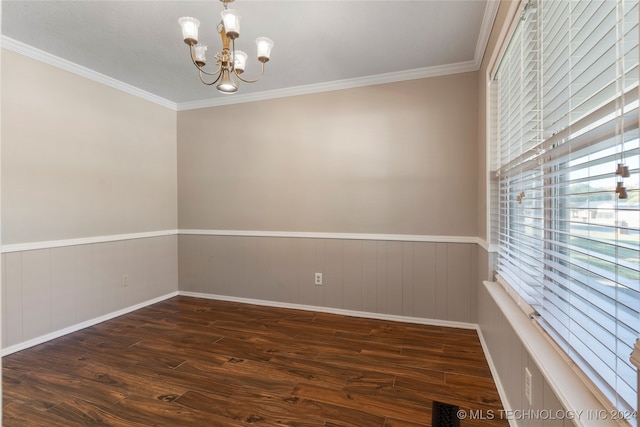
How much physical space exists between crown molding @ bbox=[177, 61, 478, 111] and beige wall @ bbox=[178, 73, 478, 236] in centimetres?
6

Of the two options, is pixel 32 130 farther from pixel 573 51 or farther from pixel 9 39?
pixel 573 51

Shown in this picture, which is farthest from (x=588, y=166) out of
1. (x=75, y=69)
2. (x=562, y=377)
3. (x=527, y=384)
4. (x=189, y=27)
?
(x=75, y=69)

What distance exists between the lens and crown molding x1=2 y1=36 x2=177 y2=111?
249 cm

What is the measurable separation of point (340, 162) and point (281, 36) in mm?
1297

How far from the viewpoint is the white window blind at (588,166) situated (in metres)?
0.83

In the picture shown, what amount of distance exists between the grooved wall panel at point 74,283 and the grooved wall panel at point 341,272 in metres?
0.48

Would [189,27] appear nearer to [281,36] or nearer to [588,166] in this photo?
[281,36]

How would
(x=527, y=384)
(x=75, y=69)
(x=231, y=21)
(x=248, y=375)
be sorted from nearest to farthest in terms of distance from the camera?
(x=527, y=384), (x=231, y=21), (x=248, y=375), (x=75, y=69)

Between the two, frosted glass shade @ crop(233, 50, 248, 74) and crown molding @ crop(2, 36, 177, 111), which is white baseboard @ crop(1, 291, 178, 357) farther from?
frosted glass shade @ crop(233, 50, 248, 74)

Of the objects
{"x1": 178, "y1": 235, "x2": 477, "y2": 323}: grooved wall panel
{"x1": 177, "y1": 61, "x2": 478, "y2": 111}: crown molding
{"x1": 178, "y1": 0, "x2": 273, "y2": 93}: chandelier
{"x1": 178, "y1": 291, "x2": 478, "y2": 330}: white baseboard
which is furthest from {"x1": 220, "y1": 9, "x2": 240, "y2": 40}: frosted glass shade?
{"x1": 178, "y1": 291, "x2": 478, "y2": 330}: white baseboard

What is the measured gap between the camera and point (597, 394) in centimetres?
94

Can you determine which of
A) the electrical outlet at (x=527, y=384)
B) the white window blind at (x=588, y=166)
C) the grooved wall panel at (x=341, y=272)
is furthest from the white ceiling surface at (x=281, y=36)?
the electrical outlet at (x=527, y=384)

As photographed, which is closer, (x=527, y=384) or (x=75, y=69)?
(x=527, y=384)

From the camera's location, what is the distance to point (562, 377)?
3.48 feet
